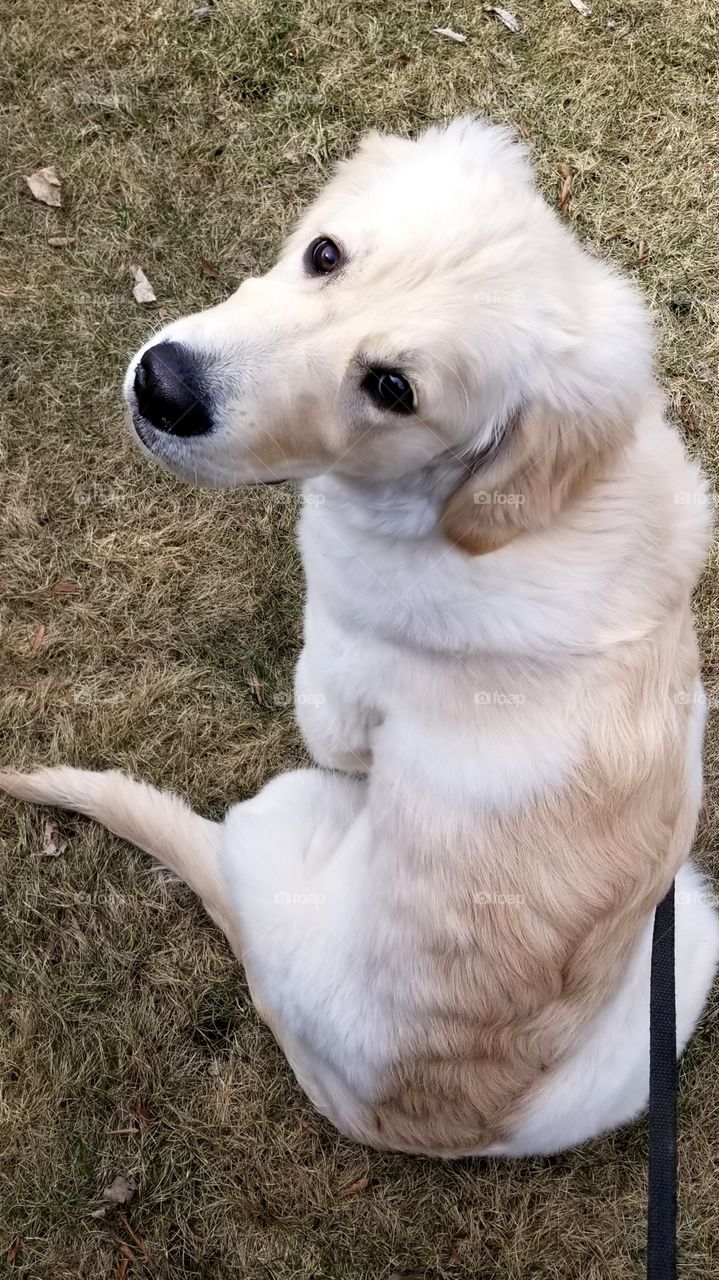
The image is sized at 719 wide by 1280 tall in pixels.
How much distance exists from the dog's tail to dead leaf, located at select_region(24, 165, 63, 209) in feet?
8.63

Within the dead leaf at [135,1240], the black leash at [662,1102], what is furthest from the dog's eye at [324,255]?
the dead leaf at [135,1240]

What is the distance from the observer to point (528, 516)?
212 centimetres

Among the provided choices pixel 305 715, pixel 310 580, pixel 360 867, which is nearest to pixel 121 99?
pixel 310 580

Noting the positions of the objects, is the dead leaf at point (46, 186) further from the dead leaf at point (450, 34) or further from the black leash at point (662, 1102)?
the black leash at point (662, 1102)

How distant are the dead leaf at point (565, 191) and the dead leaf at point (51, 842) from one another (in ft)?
12.0

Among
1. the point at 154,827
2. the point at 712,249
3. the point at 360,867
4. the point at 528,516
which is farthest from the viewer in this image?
the point at 712,249

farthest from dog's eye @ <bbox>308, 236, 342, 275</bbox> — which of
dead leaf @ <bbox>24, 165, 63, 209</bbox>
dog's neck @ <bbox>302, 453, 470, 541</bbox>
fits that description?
dead leaf @ <bbox>24, 165, 63, 209</bbox>

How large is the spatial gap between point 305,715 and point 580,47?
3.61 meters

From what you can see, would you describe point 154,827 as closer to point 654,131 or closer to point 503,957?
point 503,957

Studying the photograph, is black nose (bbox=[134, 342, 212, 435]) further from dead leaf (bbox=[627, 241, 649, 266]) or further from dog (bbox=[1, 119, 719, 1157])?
dead leaf (bbox=[627, 241, 649, 266])

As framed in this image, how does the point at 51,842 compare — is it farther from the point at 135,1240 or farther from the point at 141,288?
the point at 141,288

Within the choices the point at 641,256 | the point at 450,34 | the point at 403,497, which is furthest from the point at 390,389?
the point at 450,34

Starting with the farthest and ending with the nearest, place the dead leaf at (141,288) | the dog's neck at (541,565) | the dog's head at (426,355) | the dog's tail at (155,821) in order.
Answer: the dead leaf at (141,288) < the dog's tail at (155,821) < the dog's neck at (541,565) < the dog's head at (426,355)

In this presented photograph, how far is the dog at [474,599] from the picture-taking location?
2031mm
